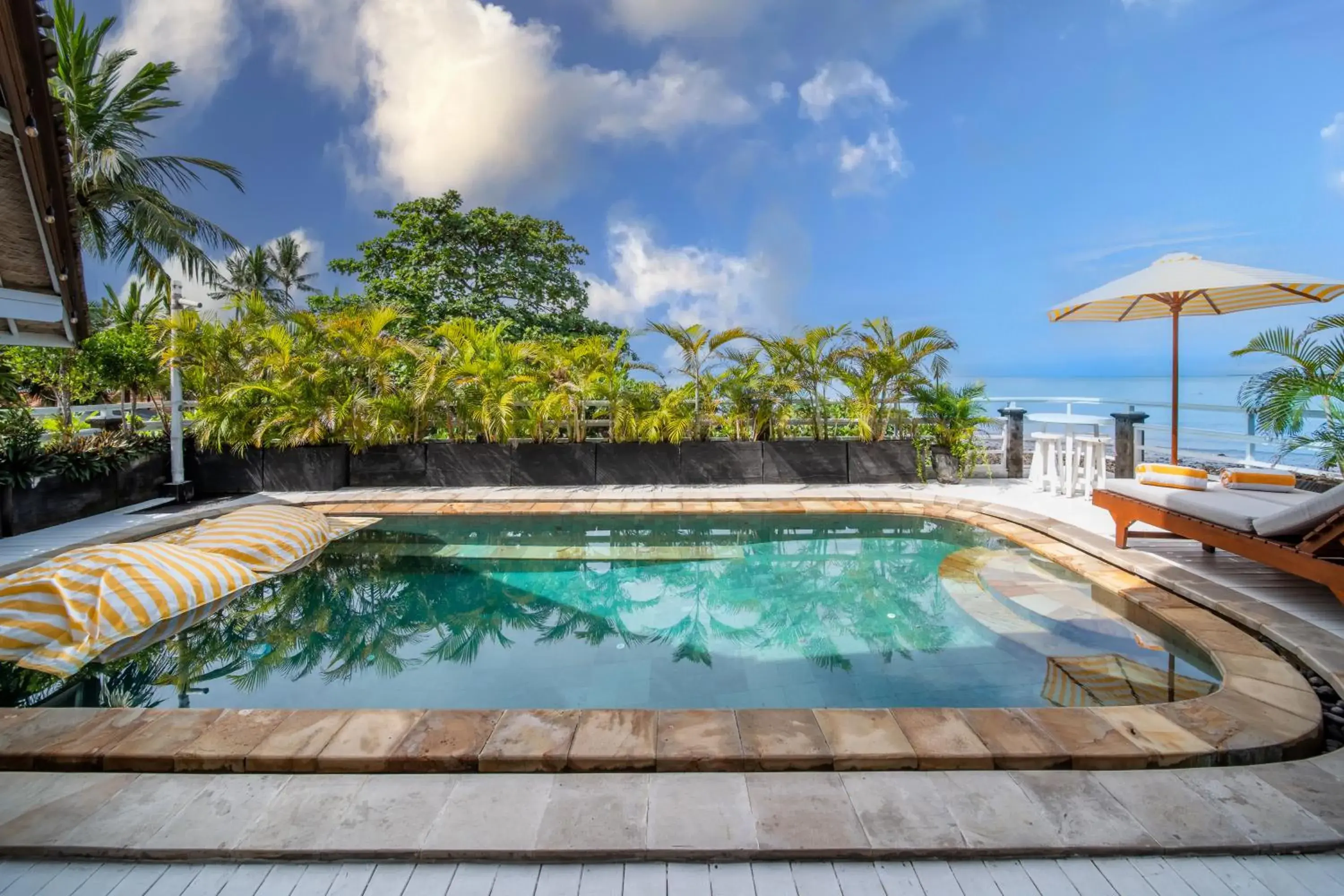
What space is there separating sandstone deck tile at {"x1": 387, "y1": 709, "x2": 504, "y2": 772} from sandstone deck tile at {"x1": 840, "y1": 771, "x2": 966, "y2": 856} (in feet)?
4.26

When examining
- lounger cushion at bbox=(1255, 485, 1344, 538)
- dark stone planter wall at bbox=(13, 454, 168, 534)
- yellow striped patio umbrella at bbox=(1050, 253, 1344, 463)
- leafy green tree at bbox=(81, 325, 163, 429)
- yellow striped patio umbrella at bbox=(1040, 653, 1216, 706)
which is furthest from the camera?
leafy green tree at bbox=(81, 325, 163, 429)

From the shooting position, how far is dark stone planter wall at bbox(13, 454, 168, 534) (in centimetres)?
628

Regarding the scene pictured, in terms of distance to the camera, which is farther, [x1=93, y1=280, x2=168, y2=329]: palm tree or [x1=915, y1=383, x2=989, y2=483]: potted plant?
[x1=915, y1=383, x2=989, y2=483]: potted plant

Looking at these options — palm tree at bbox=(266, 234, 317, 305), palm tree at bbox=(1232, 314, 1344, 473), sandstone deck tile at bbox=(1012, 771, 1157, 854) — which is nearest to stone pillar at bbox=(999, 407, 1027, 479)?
palm tree at bbox=(1232, 314, 1344, 473)

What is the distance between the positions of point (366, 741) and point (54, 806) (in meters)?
0.90

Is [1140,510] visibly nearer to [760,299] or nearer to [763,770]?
[763,770]

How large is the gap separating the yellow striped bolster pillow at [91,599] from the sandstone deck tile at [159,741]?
137cm

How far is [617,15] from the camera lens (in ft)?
68.4

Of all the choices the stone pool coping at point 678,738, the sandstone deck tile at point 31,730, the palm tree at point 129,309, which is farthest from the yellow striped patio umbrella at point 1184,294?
the palm tree at point 129,309

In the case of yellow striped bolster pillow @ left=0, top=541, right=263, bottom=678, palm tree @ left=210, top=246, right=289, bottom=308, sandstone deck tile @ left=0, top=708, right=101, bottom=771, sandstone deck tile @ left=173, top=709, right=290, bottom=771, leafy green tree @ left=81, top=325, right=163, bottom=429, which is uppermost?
palm tree @ left=210, top=246, right=289, bottom=308

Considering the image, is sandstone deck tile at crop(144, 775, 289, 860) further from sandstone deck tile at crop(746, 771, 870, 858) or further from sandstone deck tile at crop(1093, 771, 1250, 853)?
sandstone deck tile at crop(1093, 771, 1250, 853)

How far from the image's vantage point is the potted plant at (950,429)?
8.70 metres

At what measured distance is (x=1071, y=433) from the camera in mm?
7477

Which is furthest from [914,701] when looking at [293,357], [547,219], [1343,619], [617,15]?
[617,15]
